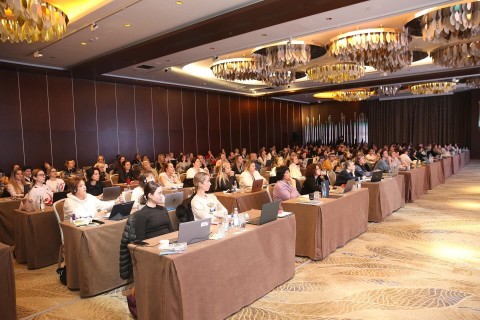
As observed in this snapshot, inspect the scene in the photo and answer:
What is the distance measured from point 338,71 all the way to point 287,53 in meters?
3.09

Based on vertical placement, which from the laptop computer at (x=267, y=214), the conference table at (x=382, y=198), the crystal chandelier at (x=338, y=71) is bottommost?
the conference table at (x=382, y=198)

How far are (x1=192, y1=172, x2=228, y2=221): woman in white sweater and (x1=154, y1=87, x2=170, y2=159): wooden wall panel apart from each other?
10.6 metres

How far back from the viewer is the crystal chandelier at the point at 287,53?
29.3ft

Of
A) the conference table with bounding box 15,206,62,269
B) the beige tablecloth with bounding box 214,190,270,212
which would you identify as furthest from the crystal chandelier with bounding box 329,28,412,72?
the conference table with bounding box 15,206,62,269

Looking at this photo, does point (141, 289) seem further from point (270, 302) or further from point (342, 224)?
point (342, 224)

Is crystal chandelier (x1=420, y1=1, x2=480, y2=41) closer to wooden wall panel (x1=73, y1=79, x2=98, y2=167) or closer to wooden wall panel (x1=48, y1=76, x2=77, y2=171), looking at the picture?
wooden wall panel (x1=73, y1=79, x2=98, y2=167)

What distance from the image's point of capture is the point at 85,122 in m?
12.8

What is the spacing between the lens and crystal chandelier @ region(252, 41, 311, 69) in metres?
8.94

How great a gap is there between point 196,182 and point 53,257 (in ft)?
9.21

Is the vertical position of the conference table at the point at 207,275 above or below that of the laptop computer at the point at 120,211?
below

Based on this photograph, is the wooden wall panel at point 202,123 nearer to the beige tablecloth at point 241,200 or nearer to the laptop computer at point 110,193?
the beige tablecloth at point 241,200

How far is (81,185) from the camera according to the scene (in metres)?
5.00

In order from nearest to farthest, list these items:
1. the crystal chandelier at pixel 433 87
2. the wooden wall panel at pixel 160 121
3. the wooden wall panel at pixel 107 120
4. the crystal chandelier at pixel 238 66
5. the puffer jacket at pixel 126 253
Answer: the puffer jacket at pixel 126 253 < the crystal chandelier at pixel 238 66 < the wooden wall panel at pixel 107 120 < the wooden wall panel at pixel 160 121 < the crystal chandelier at pixel 433 87

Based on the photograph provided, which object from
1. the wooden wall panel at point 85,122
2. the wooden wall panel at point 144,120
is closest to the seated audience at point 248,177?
the wooden wall panel at point 85,122
